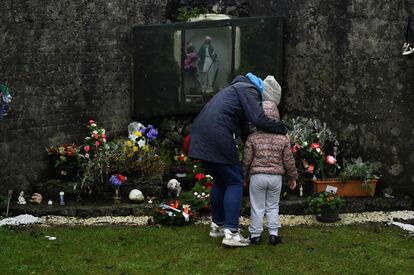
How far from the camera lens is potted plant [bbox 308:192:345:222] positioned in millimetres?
7125

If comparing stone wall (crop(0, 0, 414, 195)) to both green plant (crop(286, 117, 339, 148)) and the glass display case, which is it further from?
the glass display case

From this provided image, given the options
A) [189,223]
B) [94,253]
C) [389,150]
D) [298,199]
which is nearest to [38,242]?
[94,253]

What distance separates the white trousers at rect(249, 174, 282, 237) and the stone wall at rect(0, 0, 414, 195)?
2.43 m

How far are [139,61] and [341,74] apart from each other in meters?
2.81

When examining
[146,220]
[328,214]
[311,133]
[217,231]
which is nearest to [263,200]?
[217,231]

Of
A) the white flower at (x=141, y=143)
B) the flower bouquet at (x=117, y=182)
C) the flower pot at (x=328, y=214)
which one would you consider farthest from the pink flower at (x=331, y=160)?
the flower bouquet at (x=117, y=182)

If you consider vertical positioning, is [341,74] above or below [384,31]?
below

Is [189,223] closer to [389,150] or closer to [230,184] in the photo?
[230,184]

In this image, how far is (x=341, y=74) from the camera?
845cm

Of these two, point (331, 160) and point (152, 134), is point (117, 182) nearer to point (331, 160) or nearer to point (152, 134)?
point (152, 134)

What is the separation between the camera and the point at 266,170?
20.2 feet

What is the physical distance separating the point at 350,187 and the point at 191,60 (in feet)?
9.44

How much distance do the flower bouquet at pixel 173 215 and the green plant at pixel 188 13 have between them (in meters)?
3.42

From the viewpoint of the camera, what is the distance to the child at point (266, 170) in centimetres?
618
